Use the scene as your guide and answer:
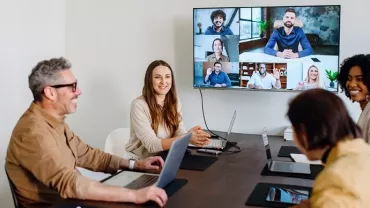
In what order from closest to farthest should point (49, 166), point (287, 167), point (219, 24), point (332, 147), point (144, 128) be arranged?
point (332, 147)
point (49, 166)
point (287, 167)
point (144, 128)
point (219, 24)

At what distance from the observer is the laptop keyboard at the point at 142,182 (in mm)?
1917

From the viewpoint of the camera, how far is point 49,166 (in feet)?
5.79

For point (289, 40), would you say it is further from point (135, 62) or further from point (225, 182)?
point (225, 182)

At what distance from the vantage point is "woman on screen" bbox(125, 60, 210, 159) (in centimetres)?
285

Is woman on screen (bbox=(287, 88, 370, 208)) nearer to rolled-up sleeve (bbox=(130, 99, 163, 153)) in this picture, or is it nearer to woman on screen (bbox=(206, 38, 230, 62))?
rolled-up sleeve (bbox=(130, 99, 163, 153))

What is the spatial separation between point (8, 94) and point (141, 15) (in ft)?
4.02

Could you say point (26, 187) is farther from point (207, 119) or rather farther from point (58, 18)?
point (58, 18)

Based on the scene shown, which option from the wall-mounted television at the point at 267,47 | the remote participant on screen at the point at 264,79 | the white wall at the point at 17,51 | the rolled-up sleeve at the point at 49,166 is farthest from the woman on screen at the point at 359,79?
the white wall at the point at 17,51

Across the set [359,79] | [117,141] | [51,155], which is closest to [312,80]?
[359,79]

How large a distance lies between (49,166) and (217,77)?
1.80 metres

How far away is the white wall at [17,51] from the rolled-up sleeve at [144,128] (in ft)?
3.49

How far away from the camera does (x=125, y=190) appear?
1719 millimetres

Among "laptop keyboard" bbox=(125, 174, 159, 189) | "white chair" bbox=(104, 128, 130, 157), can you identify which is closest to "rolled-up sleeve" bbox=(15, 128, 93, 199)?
"laptop keyboard" bbox=(125, 174, 159, 189)

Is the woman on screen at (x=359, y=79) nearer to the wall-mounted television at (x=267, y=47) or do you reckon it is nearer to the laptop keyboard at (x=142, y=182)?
the wall-mounted television at (x=267, y=47)
